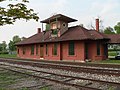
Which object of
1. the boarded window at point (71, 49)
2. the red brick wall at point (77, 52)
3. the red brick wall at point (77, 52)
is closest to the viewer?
the red brick wall at point (77, 52)

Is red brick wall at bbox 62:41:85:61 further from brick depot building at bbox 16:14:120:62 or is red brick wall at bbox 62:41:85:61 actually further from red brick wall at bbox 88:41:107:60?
red brick wall at bbox 88:41:107:60

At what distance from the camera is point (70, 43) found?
105ft

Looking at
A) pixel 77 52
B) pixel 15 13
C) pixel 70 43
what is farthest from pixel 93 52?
pixel 15 13

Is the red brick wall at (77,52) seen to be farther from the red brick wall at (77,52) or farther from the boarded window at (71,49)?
the boarded window at (71,49)

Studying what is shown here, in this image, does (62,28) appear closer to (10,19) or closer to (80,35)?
(80,35)

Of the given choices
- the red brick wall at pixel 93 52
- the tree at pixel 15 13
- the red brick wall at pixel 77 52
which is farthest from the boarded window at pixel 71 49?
the tree at pixel 15 13

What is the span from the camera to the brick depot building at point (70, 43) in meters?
30.6

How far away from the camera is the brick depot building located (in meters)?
30.6

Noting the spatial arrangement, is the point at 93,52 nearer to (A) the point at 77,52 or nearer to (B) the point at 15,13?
(A) the point at 77,52

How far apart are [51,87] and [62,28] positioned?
26085mm

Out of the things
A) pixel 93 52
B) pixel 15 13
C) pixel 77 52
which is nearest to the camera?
pixel 15 13

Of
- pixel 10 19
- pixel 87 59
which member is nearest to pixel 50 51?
pixel 87 59

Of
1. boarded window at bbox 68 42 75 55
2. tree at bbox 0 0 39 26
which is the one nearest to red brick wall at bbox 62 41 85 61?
boarded window at bbox 68 42 75 55

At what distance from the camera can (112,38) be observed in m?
35.5
